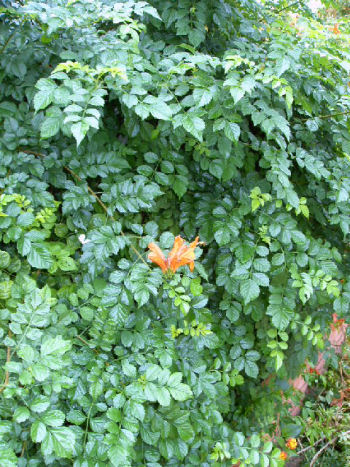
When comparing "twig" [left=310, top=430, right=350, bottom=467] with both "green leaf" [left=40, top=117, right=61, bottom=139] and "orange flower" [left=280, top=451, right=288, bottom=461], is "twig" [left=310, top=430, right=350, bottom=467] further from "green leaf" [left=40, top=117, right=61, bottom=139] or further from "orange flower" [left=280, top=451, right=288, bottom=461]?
"green leaf" [left=40, top=117, right=61, bottom=139]

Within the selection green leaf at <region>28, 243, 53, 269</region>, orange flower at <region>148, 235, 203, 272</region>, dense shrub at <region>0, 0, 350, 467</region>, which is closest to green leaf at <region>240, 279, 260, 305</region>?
dense shrub at <region>0, 0, 350, 467</region>

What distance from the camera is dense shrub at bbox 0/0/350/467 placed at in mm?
1127

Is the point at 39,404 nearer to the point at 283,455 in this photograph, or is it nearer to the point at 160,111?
the point at 160,111

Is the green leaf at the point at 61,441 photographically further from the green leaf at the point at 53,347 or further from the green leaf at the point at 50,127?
the green leaf at the point at 50,127

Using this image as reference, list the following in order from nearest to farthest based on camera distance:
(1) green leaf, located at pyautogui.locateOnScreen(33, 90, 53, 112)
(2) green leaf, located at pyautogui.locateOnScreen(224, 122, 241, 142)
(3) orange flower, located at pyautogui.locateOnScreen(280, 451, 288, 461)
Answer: (1) green leaf, located at pyautogui.locateOnScreen(33, 90, 53, 112) < (2) green leaf, located at pyautogui.locateOnScreen(224, 122, 241, 142) < (3) orange flower, located at pyautogui.locateOnScreen(280, 451, 288, 461)

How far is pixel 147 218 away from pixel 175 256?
1.78 ft

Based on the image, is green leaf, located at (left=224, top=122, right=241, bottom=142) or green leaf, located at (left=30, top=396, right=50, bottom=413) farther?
green leaf, located at (left=224, top=122, right=241, bottom=142)

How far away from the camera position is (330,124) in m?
1.77

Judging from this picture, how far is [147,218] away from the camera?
1.75 m

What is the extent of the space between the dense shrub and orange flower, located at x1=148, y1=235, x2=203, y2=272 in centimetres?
4

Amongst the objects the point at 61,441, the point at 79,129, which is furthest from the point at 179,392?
the point at 79,129

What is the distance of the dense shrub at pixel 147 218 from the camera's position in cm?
113

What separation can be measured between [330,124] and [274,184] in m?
0.46

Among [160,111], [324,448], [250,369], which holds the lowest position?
[324,448]
